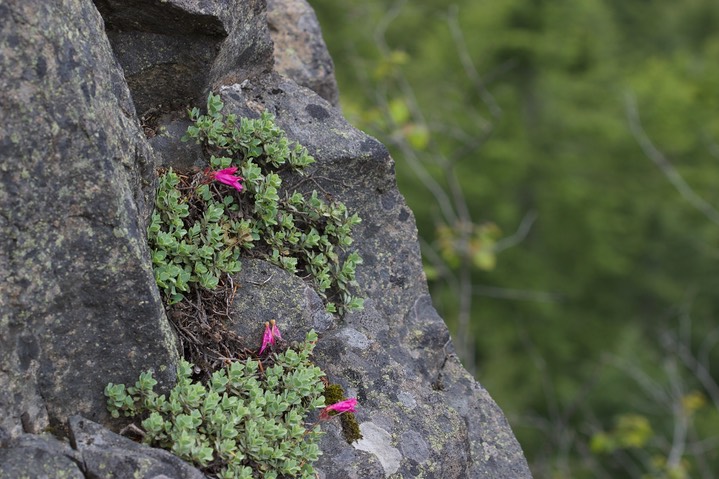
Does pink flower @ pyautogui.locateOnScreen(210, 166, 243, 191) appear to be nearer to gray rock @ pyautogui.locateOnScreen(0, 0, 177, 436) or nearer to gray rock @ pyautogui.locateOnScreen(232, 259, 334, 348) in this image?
gray rock @ pyautogui.locateOnScreen(232, 259, 334, 348)

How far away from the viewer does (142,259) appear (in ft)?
8.39

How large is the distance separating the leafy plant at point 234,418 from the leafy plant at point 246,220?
13.1 inches

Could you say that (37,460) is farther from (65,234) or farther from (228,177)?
(228,177)

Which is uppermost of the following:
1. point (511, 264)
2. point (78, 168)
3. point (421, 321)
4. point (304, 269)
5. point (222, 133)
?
point (78, 168)

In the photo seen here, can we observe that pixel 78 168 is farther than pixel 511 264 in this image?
No

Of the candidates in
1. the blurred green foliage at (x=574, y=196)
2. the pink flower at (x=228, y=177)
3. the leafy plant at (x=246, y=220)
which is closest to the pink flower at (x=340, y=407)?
the leafy plant at (x=246, y=220)

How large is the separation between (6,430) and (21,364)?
18 cm

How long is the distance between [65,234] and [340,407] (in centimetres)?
104

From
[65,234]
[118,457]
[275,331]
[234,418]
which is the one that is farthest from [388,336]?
[65,234]

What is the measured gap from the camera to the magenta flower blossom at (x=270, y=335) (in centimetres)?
293

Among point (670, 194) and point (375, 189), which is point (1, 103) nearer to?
point (375, 189)

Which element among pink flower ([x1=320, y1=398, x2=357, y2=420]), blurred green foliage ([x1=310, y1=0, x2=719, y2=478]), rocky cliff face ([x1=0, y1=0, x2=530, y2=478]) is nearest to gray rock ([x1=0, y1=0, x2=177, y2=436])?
rocky cliff face ([x1=0, y1=0, x2=530, y2=478])

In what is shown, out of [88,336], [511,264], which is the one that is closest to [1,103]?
[88,336]

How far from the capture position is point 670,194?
2981 centimetres
